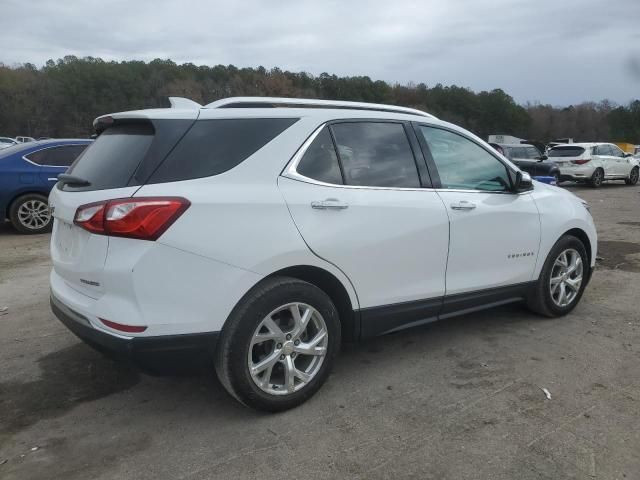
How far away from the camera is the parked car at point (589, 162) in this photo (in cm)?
1897

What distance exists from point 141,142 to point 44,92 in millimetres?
76524

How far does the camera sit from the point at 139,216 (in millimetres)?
2709

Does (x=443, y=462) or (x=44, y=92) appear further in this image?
(x=44, y=92)

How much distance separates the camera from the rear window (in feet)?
62.7

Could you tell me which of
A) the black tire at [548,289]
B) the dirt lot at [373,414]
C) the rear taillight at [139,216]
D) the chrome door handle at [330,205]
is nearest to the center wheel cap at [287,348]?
the dirt lot at [373,414]

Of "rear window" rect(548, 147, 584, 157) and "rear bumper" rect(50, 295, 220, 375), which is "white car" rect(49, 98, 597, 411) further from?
"rear window" rect(548, 147, 584, 157)

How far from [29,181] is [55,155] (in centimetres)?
66

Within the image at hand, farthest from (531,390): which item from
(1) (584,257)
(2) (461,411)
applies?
(1) (584,257)

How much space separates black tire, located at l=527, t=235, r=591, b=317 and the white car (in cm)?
76

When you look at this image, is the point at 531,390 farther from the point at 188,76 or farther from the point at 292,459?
the point at 188,76

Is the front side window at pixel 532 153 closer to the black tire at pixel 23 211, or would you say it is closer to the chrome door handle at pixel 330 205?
the black tire at pixel 23 211

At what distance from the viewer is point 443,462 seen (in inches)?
107

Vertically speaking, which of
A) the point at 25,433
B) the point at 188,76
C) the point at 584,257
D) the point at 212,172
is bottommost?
the point at 25,433

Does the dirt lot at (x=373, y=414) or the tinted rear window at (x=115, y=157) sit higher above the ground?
the tinted rear window at (x=115, y=157)
